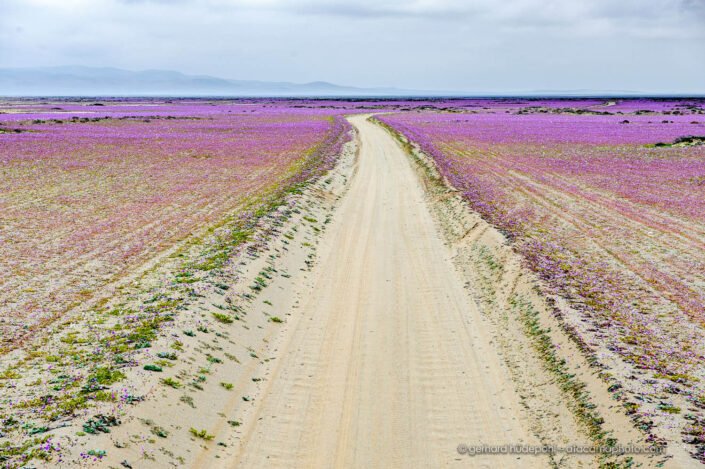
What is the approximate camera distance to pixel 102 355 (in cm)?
974

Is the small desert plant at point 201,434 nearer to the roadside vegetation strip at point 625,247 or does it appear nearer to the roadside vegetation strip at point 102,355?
the roadside vegetation strip at point 102,355

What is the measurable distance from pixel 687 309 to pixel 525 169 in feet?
87.9

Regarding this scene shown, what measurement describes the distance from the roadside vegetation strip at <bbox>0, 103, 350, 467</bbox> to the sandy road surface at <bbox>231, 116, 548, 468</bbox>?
1.77 meters

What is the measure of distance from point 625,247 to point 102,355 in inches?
616

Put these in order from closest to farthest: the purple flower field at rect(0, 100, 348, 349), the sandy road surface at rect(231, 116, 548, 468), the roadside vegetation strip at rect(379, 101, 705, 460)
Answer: the sandy road surface at rect(231, 116, 548, 468)
the roadside vegetation strip at rect(379, 101, 705, 460)
the purple flower field at rect(0, 100, 348, 349)

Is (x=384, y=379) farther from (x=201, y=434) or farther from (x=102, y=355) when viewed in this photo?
(x=102, y=355)

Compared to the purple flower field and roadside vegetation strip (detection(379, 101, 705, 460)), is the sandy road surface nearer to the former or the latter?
roadside vegetation strip (detection(379, 101, 705, 460))

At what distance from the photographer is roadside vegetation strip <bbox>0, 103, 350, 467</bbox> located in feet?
24.5

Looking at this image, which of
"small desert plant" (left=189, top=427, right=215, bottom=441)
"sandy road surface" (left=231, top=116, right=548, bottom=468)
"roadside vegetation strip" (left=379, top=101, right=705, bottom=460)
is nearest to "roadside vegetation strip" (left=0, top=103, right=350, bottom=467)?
"small desert plant" (left=189, top=427, right=215, bottom=441)

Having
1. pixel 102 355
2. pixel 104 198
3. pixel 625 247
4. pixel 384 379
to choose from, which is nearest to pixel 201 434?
pixel 102 355

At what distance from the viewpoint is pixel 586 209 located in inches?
950

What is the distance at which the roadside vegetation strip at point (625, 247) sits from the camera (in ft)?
30.0

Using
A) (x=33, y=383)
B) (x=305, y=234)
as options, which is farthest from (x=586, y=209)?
(x=33, y=383)

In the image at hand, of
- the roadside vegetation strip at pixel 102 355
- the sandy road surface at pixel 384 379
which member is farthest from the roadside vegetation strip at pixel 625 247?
the roadside vegetation strip at pixel 102 355
